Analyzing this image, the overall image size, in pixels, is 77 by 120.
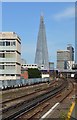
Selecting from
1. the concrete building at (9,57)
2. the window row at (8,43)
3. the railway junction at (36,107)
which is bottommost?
the railway junction at (36,107)

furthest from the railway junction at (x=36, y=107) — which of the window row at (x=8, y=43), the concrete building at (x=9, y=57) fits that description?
the window row at (x=8, y=43)

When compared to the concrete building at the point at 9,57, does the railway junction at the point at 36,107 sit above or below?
below

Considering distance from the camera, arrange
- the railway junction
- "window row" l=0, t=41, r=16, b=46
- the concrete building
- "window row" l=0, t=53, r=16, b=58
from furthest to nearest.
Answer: "window row" l=0, t=41, r=16, b=46, "window row" l=0, t=53, r=16, b=58, the concrete building, the railway junction

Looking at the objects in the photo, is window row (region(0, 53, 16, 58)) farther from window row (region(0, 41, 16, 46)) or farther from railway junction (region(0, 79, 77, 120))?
railway junction (region(0, 79, 77, 120))

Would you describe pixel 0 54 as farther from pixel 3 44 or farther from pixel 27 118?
pixel 27 118

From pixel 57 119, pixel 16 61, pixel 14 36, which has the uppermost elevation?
pixel 14 36

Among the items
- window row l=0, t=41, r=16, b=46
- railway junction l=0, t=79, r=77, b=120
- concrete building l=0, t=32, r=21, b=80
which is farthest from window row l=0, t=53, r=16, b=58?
railway junction l=0, t=79, r=77, b=120

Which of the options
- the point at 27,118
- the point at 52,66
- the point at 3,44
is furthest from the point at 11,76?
the point at 27,118

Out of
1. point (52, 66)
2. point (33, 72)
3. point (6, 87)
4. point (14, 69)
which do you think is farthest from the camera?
point (52, 66)

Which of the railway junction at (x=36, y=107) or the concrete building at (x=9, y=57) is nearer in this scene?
the railway junction at (x=36, y=107)

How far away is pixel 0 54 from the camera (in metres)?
136

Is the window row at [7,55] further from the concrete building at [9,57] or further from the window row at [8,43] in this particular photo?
the window row at [8,43]

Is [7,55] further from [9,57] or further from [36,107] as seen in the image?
[36,107]

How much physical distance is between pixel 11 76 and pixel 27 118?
114 meters
